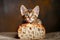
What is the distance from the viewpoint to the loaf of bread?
1.11 m

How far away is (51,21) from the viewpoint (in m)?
1.36

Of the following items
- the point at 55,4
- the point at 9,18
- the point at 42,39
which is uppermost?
the point at 55,4

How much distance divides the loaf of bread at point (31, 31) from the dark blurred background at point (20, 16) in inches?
10.0

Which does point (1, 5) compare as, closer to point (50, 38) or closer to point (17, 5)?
point (17, 5)

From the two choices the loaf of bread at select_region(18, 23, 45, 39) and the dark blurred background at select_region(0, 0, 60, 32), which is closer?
the loaf of bread at select_region(18, 23, 45, 39)

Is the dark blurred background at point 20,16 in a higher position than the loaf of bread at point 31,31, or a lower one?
higher

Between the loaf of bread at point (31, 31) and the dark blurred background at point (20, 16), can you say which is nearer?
the loaf of bread at point (31, 31)

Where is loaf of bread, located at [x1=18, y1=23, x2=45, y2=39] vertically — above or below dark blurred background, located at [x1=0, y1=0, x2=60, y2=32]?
below

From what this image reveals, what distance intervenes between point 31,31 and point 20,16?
11.3 inches

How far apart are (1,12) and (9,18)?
0.29ft

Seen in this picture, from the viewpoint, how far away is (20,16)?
4.44ft

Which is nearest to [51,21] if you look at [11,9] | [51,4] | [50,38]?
[51,4]

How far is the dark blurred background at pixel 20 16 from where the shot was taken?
4.40ft

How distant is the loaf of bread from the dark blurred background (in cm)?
25
